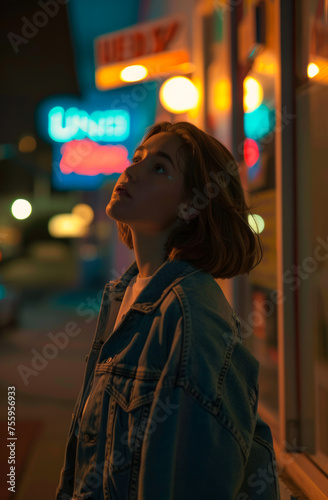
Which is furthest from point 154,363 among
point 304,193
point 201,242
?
point 304,193

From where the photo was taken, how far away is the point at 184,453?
1073mm

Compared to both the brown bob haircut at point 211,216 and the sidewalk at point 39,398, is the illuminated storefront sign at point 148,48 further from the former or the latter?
the sidewalk at point 39,398

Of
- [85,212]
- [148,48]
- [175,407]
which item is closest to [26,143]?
[85,212]

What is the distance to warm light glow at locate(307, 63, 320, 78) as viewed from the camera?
2.27 meters

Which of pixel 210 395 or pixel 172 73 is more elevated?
pixel 172 73

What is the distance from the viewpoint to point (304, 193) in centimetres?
249

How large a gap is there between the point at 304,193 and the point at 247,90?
137 centimetres

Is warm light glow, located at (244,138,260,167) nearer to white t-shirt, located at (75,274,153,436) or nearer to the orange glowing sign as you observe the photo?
white t-shirt, located at (75,274,153,436)

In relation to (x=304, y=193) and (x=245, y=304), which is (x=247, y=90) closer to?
(x=304, y=193)

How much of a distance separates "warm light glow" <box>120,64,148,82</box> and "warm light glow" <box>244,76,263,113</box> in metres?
0.91

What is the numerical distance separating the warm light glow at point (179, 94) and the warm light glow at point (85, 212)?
1745 cm

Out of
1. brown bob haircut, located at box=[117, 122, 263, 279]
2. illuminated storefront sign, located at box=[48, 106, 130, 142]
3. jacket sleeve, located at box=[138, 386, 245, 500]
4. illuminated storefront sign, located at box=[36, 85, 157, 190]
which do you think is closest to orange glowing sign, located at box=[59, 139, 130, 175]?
illuminated storefront sign, located at box=[36, 85, 157, 190]

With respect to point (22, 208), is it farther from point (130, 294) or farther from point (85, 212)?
point (85, 212)

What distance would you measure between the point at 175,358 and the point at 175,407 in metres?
0.11
